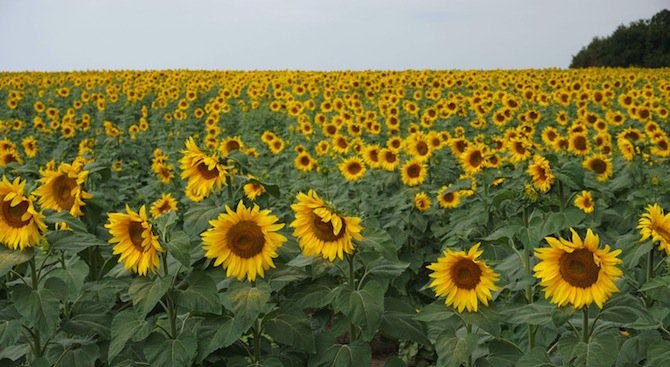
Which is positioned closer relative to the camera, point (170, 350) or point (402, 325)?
point (170, 350)

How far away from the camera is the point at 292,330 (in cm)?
300

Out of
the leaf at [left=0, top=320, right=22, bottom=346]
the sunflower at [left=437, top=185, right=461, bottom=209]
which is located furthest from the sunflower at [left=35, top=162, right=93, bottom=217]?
the sunflower at [left=437, top=185, right=461, bottom=209]

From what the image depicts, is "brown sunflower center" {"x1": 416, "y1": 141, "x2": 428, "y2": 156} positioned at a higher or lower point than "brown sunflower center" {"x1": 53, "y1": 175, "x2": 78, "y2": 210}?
lower

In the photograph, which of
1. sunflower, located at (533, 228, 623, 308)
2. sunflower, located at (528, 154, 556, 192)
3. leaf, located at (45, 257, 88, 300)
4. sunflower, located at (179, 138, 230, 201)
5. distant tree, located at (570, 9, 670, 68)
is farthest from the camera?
distant tree, located at (570, 9, 670, 68)

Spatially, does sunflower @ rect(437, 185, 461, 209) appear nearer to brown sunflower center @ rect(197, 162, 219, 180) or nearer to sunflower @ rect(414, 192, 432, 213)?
sunflower @ rect(414, 192, 432, 213)

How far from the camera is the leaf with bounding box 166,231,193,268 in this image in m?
2.71

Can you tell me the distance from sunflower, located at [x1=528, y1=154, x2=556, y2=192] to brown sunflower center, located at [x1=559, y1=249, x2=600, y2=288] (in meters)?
1.28

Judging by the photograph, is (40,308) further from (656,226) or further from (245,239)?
(656,226)

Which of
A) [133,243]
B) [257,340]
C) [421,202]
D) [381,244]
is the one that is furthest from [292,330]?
[421,202]

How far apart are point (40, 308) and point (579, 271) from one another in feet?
7.53

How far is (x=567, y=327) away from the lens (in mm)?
3266

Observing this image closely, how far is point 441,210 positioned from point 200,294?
3713 millimetres

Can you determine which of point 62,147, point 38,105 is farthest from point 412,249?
point 38,105

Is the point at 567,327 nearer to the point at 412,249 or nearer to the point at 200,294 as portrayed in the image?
the point at 200,294
